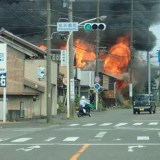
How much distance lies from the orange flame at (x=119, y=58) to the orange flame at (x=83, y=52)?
2704 millimetres

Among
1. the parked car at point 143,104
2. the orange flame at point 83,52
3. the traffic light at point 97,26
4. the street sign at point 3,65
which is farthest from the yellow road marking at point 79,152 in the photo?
the orange flame at point 83,52

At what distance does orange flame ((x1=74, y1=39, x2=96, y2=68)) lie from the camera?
7781 centimetres

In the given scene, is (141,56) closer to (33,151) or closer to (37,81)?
(37,81)

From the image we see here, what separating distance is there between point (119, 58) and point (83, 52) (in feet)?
19.8

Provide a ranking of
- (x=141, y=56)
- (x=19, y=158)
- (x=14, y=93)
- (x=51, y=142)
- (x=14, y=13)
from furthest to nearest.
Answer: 1. (x=141, y=56)
2. (x=14, y=13)
3. (x=14, y=93)
4. (x=51, y=142)
5. (x=19, y=158)

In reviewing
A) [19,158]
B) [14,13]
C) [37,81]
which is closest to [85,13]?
A: [14,13]

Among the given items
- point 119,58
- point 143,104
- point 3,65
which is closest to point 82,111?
point 143,104

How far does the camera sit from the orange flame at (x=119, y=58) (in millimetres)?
75688

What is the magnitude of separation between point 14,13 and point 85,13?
10273mm

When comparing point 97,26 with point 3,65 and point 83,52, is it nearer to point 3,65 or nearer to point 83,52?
point 3,65

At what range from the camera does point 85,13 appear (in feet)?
253

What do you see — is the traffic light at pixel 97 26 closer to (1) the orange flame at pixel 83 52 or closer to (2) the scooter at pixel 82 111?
(2) the scooter at pixel 82 111

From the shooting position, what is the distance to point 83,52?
261 ft

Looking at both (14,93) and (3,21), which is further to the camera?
(3,21)
